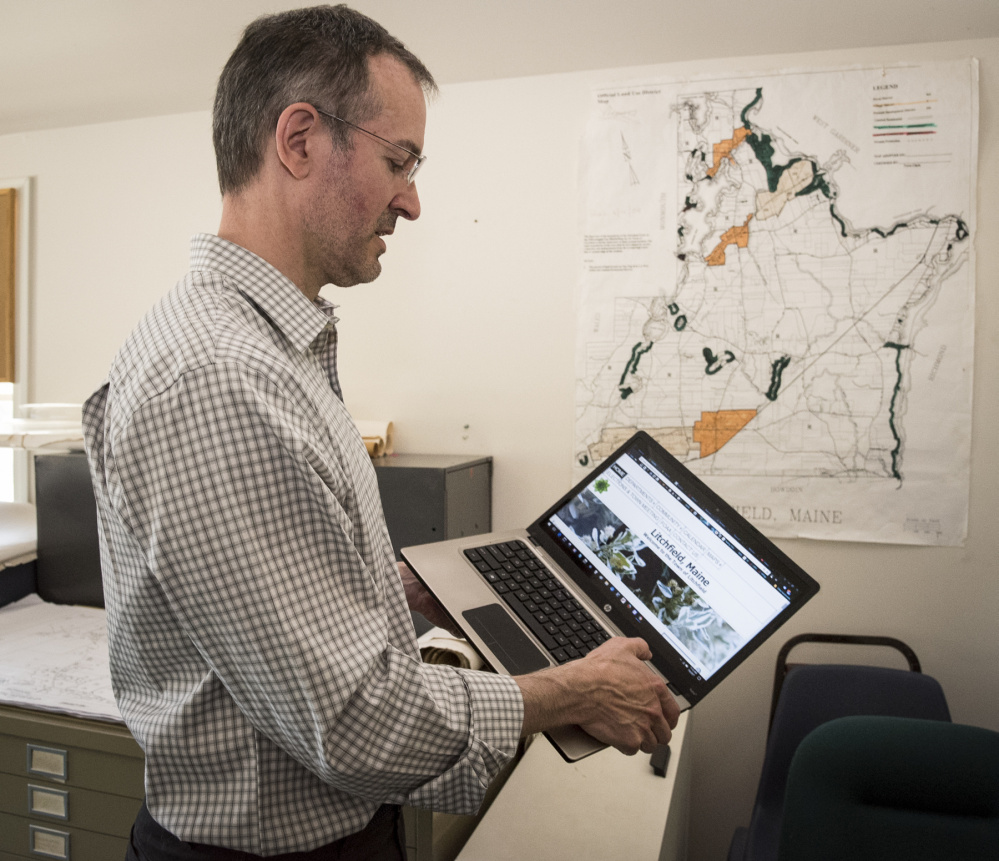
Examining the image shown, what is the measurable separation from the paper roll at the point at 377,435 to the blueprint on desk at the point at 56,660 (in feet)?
2.64

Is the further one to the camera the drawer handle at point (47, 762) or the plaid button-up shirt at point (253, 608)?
the drawer handle at point (47, 762)

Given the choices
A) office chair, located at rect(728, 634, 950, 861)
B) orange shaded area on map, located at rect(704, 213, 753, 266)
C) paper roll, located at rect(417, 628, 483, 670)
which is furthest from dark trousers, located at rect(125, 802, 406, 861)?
orange shaded area on map, located at rect(704, 213, 753, 266)

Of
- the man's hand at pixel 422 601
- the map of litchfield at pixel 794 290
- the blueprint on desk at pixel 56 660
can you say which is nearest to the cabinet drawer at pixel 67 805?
the blueprint on desk at pixel 56 660

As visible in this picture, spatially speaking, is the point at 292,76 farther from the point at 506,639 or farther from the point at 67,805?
the point at 67,805

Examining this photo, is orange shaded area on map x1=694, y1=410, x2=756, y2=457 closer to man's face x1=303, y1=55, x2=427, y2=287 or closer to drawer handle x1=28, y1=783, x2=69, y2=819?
man's face x1=303, y1=55, x2=427, y2=287

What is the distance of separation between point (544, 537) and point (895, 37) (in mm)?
1606

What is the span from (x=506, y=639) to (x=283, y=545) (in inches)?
16.0

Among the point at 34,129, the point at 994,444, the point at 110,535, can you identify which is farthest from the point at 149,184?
the point at 994,444

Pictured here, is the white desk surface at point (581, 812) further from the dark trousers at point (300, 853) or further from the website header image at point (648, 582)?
the website header image at point (648, 582)

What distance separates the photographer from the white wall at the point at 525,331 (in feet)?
6.06

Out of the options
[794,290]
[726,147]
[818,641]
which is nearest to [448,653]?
[818,641]

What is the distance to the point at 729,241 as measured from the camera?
194 cm

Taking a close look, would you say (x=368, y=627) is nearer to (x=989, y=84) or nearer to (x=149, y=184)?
(x=989, y=84)

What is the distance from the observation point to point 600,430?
2041 millimetres
